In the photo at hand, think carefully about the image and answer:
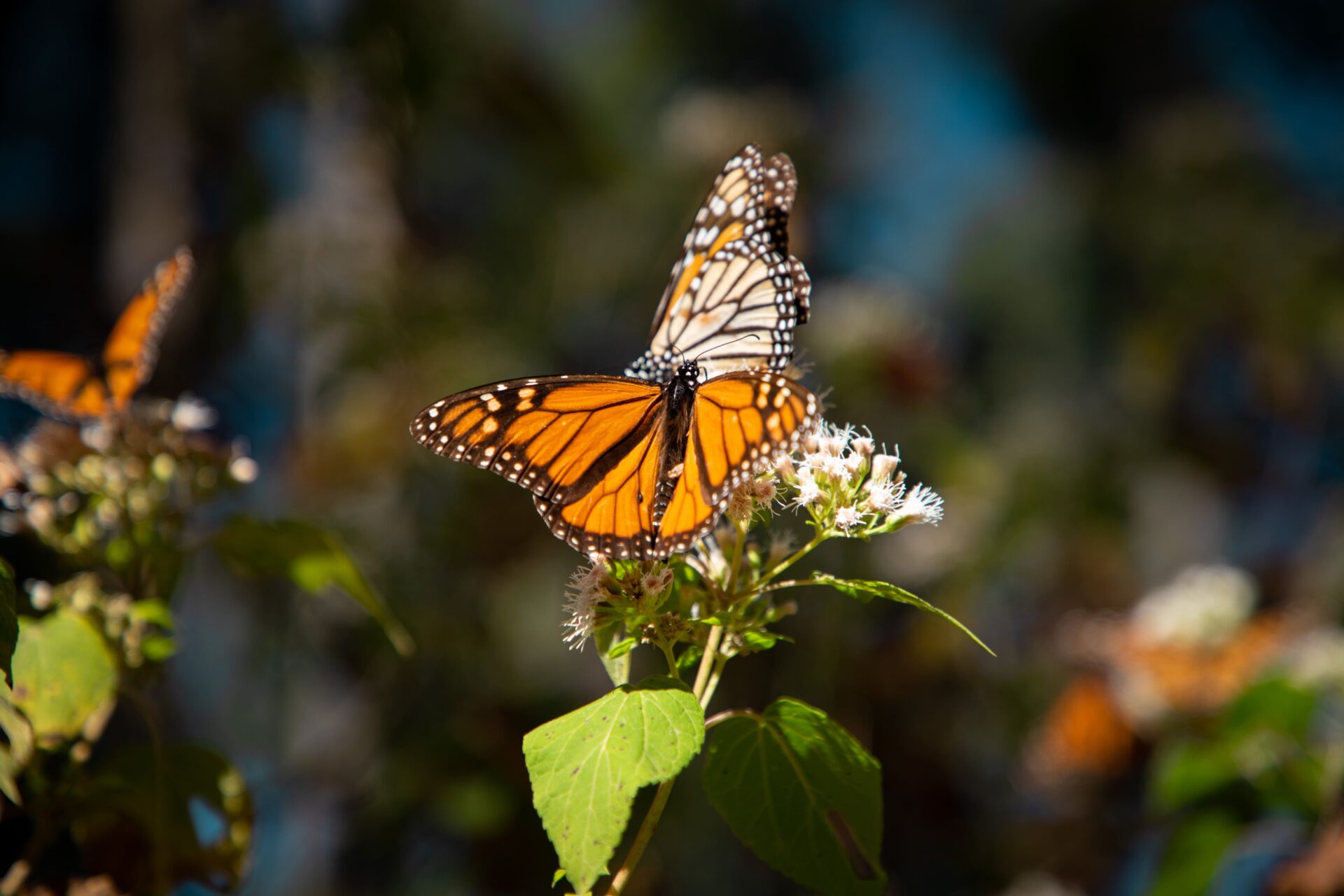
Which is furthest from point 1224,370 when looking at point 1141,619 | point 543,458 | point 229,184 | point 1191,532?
point 543,458

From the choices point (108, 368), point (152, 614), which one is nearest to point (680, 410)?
point (152, 614)

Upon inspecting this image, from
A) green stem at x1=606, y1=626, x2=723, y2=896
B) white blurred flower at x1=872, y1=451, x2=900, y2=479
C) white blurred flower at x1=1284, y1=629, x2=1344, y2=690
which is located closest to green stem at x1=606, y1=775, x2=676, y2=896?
green stem at x1=606, y1=626, x2=723, y2=896

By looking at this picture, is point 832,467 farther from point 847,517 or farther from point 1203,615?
point 1203,615

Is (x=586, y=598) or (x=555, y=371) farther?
(x=555, y=371)

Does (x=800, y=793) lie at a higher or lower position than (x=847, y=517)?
lower

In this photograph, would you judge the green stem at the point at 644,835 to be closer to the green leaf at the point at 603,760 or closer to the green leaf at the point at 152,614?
the green leaf at the point at 603,760

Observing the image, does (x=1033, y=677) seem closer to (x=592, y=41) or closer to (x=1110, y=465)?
(x=1110, y=465)
